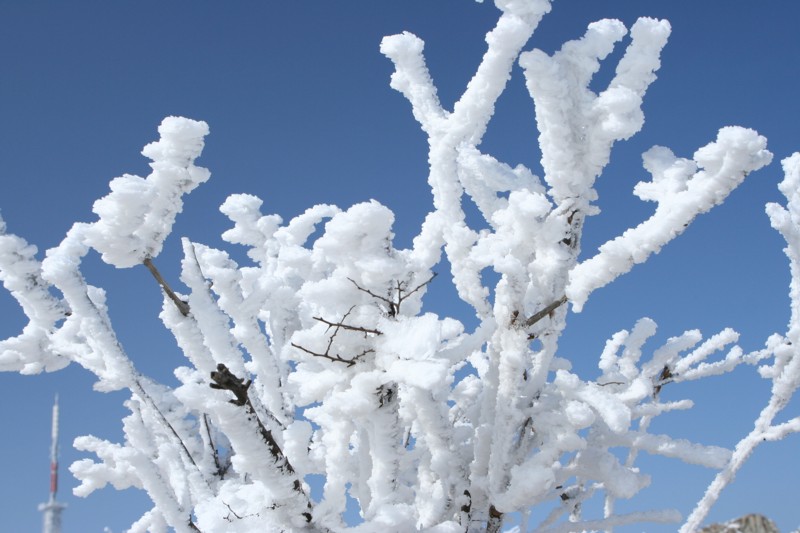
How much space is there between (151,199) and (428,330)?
1235 millimetres

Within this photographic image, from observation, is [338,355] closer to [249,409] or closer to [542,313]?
[249,409]

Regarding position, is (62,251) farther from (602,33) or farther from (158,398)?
(602,33)

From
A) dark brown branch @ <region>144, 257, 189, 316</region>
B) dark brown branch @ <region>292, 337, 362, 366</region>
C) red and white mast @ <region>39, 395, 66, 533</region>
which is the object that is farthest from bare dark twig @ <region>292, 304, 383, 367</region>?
red and white mast @ <region>39, 395, 66, 533</region>

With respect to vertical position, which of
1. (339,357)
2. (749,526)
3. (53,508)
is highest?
(53,508)

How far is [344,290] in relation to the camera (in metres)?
2.28

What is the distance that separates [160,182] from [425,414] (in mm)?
1482

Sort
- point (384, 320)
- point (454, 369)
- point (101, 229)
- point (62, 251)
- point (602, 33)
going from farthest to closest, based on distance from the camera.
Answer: point (454, 369) → point (62, 251) → point (602, 33) → point (101, 229) → point (384, 320)

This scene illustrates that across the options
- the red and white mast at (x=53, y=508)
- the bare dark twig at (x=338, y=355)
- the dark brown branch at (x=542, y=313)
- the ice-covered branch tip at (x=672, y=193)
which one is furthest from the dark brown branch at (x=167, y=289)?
the red and white mast at (x=53, y=508)

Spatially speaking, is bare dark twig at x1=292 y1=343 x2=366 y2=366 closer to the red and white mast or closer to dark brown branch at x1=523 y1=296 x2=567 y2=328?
dark brown branch at x1=523 y1=296 x2=567 y2=328

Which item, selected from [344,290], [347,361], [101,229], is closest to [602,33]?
[344,290]

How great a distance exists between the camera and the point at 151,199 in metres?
2.45

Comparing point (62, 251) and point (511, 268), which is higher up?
point (62, 251)

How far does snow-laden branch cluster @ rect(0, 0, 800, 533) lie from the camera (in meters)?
2.16

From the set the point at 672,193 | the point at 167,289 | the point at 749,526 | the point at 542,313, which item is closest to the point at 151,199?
the point at 167,289
